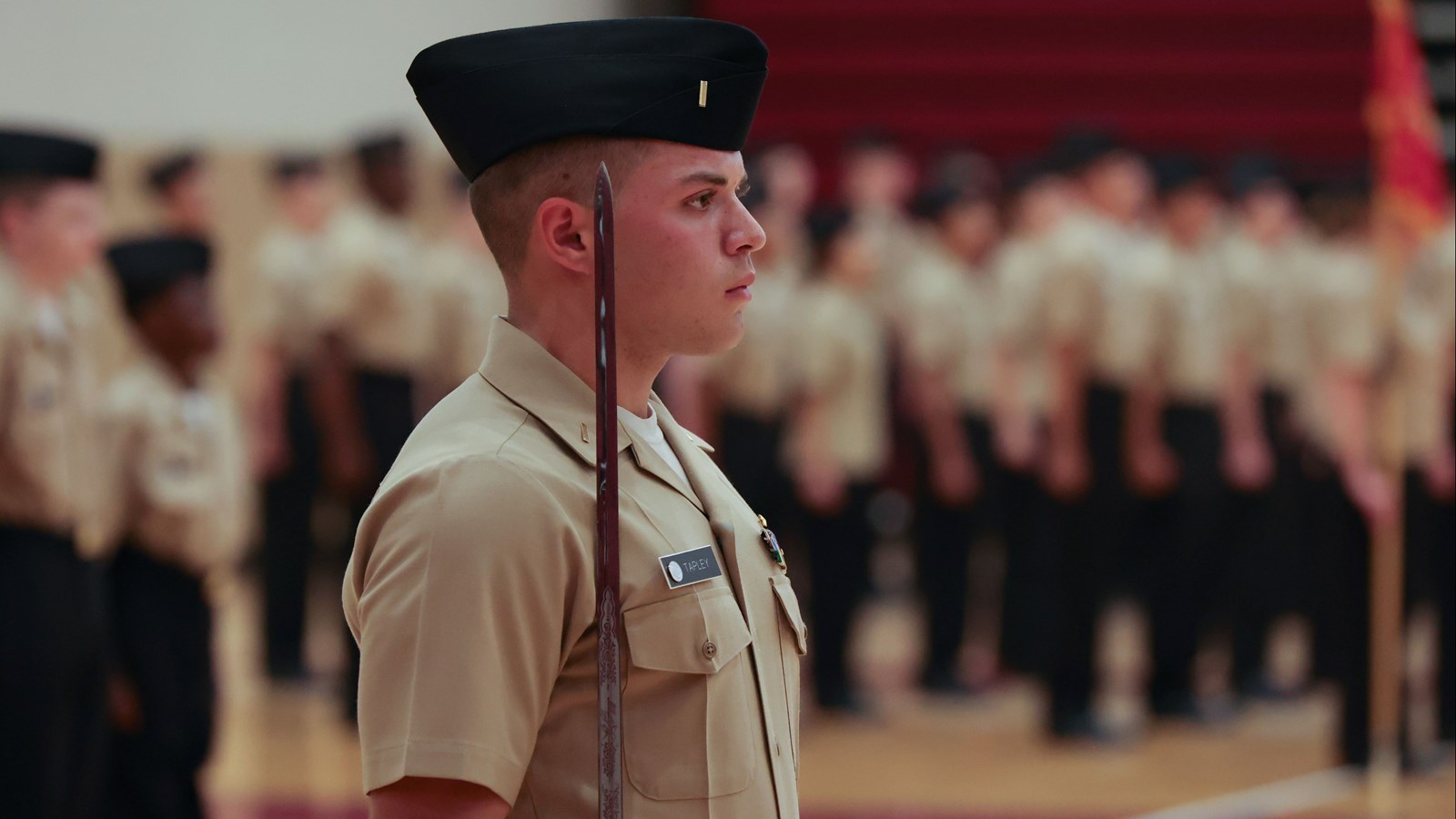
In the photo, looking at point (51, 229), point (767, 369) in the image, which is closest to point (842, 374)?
point (767, 369)

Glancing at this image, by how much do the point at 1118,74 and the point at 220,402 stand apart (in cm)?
579

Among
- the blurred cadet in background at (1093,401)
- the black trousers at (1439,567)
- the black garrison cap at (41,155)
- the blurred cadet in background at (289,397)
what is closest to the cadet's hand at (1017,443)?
the blurred cadet in background at (1093,401)

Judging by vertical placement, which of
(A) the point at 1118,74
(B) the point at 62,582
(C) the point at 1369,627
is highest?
(A) the point at 1118,74

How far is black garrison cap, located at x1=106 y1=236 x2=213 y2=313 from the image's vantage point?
3.73 metres

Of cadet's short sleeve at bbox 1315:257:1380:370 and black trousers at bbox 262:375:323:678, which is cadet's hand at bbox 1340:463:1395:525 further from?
black trousers at bbox 262:375:323:678

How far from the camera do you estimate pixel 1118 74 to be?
8.65m

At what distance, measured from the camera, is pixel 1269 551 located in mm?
6184

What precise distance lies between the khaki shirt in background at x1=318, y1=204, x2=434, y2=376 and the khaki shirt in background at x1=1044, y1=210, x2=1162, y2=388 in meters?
1.87

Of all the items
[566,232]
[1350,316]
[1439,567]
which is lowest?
[1439,567]

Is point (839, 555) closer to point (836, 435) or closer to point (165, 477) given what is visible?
point (836, 435)

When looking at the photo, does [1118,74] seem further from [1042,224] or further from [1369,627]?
[1369,627]

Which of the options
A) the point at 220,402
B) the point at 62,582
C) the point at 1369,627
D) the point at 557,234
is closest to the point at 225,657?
the point at 220,402

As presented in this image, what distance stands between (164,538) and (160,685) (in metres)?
0.29

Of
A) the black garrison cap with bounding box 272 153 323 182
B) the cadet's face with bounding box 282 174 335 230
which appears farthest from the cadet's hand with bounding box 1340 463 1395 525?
the black garrison cap with bounding box 272 153 323 182
